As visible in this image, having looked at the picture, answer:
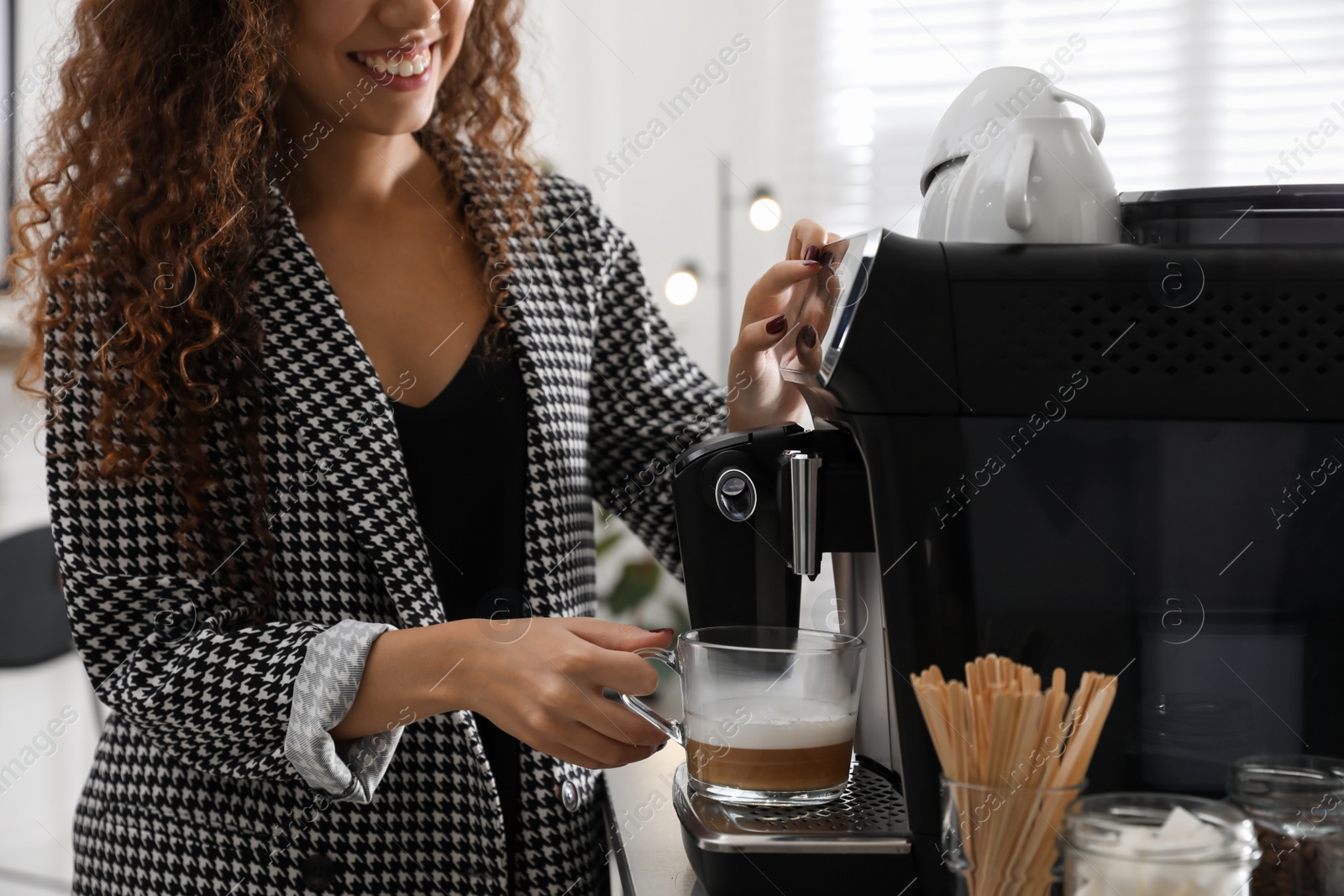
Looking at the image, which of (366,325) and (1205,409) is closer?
(1205,409)

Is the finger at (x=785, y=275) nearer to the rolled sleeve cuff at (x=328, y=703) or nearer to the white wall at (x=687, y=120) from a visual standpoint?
the rolled sleeve cuff at (x=328, y=703)

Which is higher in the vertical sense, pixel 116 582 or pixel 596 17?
pixel 596 17

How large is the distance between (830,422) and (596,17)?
2.30 m

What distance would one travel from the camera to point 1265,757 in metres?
0.46

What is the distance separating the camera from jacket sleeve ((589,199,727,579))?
101cm

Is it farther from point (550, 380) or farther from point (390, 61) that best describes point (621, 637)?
point (390, 61)

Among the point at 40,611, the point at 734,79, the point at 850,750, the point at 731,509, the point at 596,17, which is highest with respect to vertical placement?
the point at 596,17

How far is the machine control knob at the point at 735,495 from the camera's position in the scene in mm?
593

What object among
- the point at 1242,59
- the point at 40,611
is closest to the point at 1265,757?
the point at 40,611

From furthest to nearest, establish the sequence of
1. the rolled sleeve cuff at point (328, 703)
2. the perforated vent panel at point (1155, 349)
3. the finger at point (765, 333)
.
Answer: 1. the finger at point (765, 333)
2. the rolled sleeve cuff at point (328, 703)
3. the perforated vent panel at point (1155, 349)

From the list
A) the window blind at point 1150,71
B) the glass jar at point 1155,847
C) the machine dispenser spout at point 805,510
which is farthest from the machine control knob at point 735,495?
the window blind at point 1150,71

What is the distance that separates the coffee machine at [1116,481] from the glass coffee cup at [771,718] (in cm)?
3

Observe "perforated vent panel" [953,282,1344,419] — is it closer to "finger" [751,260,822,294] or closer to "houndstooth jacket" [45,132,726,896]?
"finger" [751,260,822,294]

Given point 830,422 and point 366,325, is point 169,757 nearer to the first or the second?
point 366,325
